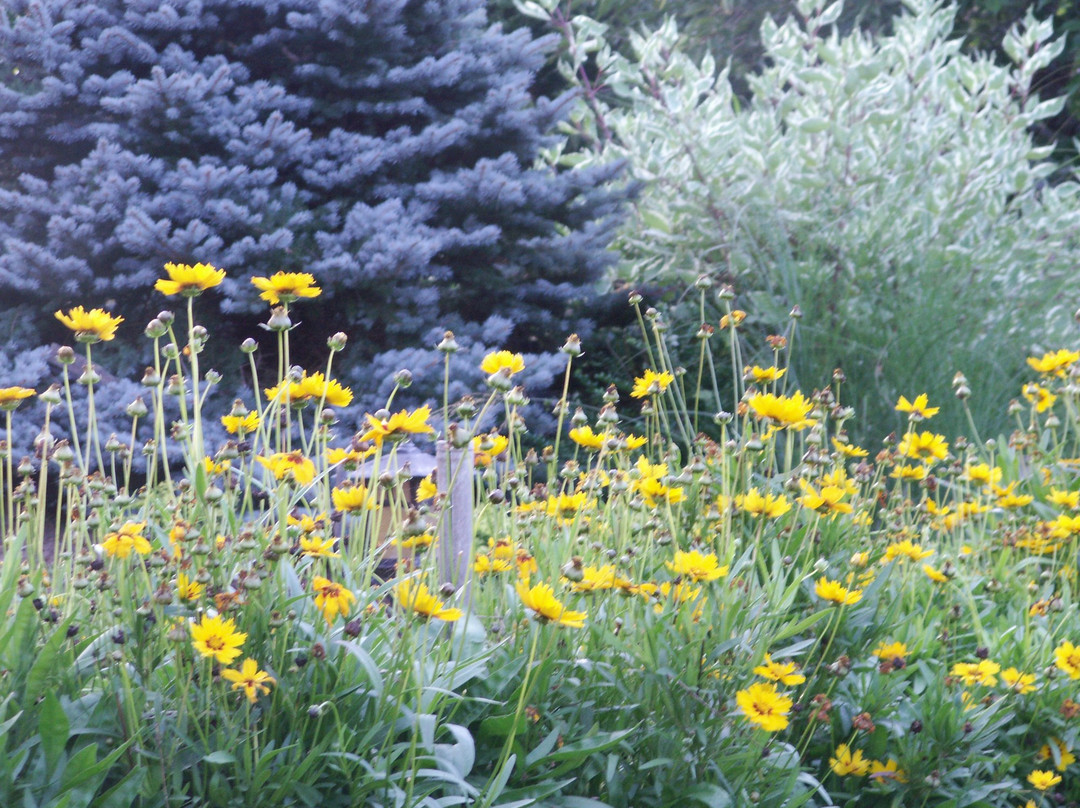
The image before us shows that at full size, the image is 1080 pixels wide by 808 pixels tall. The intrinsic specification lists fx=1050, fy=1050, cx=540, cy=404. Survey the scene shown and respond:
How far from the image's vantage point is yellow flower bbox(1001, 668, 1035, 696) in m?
1.85

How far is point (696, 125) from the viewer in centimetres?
501

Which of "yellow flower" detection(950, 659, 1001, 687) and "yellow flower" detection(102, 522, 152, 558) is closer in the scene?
"yellow flower" detection(102, 522, 152, 558)

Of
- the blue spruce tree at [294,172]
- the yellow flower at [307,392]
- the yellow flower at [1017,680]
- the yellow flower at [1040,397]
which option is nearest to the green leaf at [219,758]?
the yellow flower at [307,392]

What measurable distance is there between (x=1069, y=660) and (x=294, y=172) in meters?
3.39

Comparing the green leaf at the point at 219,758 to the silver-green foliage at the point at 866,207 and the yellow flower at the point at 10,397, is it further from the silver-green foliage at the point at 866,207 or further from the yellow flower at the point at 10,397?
the silver-green foliage at the point at 866,207

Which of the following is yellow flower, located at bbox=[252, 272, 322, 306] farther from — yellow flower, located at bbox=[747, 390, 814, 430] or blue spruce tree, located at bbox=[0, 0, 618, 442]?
blue spruce tree, located at bbox=[0, 0, 618, 442]

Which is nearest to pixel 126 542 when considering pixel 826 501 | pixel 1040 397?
pixel 826 501

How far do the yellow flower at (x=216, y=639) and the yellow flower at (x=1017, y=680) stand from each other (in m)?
1.34

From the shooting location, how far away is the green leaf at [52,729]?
4.15 feet

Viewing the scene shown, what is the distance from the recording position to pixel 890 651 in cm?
188

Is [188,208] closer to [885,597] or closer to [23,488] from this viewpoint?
[23,488]

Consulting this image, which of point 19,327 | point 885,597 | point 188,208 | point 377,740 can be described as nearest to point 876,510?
point 885,597

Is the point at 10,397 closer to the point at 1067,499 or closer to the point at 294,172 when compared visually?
the point at 1067,499

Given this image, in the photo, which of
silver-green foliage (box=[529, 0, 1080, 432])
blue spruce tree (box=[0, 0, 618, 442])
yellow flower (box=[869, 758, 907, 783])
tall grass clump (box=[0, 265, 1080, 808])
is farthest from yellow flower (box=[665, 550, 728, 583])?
silver-green foliage (box=[529, 0, 1080, 432])
